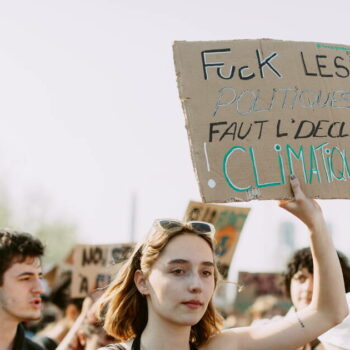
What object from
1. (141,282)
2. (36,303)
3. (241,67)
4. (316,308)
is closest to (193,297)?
(141,282)

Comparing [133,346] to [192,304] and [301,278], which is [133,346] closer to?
[192,304]

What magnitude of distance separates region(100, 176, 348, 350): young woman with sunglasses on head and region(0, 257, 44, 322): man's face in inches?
42.6

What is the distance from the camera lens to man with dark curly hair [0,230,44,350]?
4.80 m

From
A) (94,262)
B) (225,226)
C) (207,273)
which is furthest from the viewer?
(94,262)

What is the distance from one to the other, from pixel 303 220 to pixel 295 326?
0.47m

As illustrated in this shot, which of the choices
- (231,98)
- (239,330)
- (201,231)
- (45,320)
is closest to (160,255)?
(201,231)

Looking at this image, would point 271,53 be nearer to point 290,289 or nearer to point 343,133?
point 343,133

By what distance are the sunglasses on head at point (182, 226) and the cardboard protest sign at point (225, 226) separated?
10.1 feet

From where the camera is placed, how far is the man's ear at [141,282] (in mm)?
3771

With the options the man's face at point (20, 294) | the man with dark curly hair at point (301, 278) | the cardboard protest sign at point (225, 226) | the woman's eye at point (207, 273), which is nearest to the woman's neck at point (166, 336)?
the woman's eye at point (207, 273)

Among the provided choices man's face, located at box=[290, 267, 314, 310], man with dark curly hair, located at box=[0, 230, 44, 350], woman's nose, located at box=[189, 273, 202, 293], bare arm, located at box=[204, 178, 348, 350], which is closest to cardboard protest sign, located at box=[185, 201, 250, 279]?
man's face, located at box=[290, 267, 314, 310]

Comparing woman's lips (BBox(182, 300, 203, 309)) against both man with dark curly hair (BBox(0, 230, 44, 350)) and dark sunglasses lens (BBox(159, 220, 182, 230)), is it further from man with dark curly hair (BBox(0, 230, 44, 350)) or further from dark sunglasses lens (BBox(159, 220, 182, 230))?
man with dark curly hair (BBox(0, 230, 44, 350))

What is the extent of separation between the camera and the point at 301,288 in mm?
5617

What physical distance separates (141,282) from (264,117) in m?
0.93
